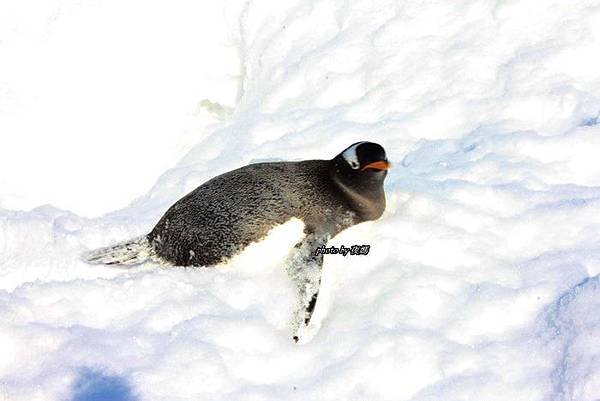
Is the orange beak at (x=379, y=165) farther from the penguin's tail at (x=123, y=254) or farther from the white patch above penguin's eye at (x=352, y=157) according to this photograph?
the penguin's tail at (x=123, y=254)

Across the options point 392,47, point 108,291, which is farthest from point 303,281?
point 392,47

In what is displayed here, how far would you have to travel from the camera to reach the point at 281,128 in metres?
4.09

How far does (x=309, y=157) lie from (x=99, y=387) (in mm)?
1963

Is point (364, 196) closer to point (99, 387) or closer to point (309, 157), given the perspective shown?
point (309, 157)

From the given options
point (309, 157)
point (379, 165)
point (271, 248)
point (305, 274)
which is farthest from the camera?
point (309, 157)

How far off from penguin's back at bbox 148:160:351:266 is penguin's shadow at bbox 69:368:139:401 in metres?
0.75

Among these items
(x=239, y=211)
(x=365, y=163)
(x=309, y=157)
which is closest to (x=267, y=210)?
(x=239, y=211)

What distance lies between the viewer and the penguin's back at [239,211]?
275cm

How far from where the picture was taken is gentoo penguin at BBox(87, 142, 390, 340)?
9.01ft

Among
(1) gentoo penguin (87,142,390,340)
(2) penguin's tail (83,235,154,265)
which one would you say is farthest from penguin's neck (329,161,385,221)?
(2) penguin's tail (83,235,154,265)

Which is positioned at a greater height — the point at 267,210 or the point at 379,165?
the point at 267,210

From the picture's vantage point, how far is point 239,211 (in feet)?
9.16

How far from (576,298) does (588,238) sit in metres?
0.46

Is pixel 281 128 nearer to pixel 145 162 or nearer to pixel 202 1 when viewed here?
pixel 145 162
